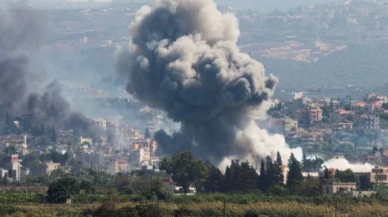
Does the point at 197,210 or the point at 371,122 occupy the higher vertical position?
the point at 371,122

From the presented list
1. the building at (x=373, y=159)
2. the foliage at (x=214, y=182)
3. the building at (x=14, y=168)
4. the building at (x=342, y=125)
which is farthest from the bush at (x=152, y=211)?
the building at (x=342, y=125)

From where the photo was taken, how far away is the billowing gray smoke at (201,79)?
81812mm

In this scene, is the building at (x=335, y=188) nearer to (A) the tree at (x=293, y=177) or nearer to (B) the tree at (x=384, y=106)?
(A) the tree at (x=293, y=177)

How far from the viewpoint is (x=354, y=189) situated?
6719 centimetres

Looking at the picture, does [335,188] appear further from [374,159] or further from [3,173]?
[374,159]

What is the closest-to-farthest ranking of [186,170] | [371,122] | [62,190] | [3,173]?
[62,190] → [186,170] → [3,173] → [371,122]

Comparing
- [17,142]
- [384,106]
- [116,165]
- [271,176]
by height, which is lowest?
[271,176]

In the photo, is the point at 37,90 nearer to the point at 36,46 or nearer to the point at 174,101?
the point at 36,46

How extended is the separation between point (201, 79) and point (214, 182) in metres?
13.2

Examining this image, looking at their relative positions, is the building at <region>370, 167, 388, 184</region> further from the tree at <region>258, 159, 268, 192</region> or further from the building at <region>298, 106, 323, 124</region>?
the building at <region>298, 106, 323, 124</region>

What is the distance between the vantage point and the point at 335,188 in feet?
219

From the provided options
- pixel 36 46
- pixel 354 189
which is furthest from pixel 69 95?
pixel 354 189

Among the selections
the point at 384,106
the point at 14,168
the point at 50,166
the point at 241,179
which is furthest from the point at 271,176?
the point at 384,106

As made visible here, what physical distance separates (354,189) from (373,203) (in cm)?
1261
